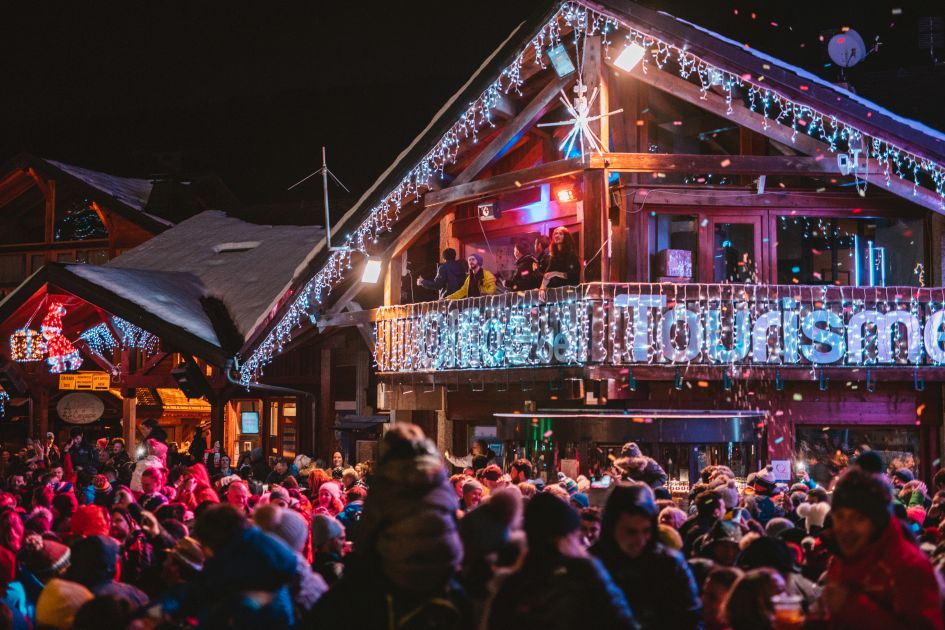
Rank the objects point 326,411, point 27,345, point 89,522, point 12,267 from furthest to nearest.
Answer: point 12,267
point 326,411
point 27,345
point 89,522

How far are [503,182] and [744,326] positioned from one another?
454 cm

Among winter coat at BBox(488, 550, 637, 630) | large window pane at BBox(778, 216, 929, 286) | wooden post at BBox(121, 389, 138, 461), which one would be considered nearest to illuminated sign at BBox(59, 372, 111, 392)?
wooden post at BBox(121, 389, 138, 461)

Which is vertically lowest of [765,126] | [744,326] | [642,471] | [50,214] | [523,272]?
[642,471]

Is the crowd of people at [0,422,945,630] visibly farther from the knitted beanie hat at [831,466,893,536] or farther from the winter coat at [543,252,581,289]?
the winter coat at [543,252,581,289]

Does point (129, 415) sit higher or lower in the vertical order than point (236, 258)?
lower

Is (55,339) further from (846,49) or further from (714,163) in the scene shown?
(846,49)

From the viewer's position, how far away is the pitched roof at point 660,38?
14.9 m

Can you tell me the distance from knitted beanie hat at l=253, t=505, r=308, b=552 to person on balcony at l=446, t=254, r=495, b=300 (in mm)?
12591

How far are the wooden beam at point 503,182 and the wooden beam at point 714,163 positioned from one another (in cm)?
56

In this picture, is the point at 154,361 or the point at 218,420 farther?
the point at 154,361

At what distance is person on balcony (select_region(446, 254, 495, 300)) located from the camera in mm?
18188

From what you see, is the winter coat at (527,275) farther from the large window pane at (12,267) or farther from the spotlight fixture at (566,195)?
the large window pane at (12,267)

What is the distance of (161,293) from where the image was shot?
21562 millimetres

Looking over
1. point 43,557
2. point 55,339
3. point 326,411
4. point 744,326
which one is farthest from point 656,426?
point 55,339
